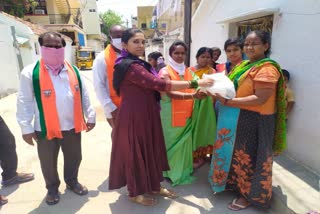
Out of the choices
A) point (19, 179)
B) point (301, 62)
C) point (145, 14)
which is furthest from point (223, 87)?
point (145, 14)

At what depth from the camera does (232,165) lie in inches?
94.3

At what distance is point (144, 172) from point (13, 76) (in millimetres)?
8124

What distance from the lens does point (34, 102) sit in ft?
7.42

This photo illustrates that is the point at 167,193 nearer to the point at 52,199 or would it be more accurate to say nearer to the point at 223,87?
the point at 52,199

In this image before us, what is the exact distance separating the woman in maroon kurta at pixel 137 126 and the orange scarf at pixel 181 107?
1.21 feet

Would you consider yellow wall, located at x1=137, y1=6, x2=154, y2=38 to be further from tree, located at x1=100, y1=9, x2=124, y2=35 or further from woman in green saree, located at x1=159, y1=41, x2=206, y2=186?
woman in green saree, located at x1=159, y1=41, x2=206, y2=186

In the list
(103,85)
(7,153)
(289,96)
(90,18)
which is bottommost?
(7,153)

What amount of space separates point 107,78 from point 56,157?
101 centimetres

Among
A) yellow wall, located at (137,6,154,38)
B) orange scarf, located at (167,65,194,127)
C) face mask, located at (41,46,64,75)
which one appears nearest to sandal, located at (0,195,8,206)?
face mask, located at (41,46,64,75)

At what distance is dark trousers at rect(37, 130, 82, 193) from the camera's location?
7.84ft

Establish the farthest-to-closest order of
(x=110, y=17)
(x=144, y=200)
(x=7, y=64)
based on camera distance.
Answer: (x=110, y=17), (x=7, y=64), (x=144, y=200)

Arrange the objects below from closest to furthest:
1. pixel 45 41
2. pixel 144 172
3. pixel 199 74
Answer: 1. pixel 45 41
2. pixel 144 172
3. pixel 199 74

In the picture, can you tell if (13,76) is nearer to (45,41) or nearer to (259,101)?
(45,41)

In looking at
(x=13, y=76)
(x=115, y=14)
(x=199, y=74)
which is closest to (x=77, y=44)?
(x=13, y=76)
